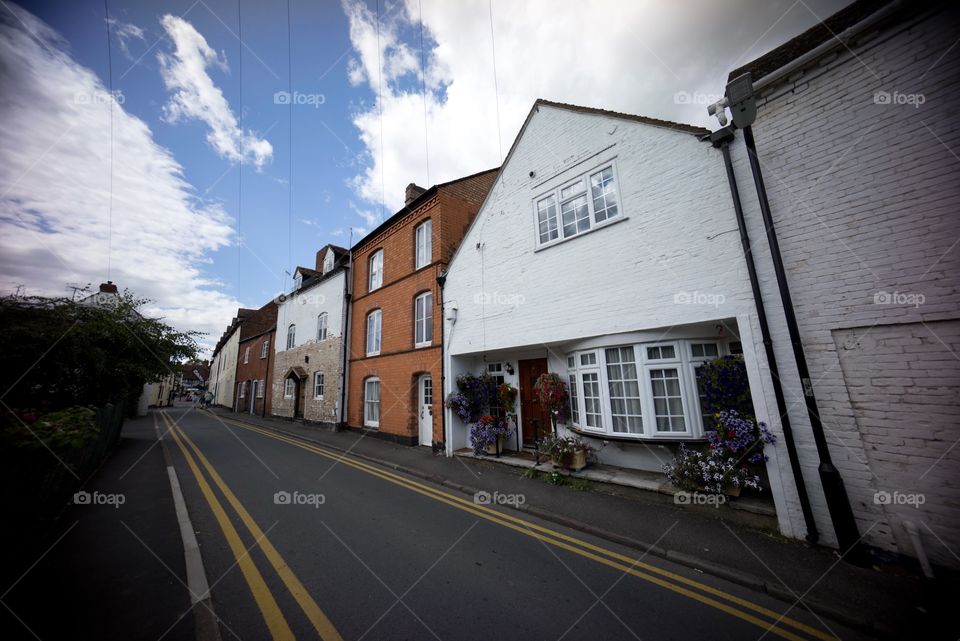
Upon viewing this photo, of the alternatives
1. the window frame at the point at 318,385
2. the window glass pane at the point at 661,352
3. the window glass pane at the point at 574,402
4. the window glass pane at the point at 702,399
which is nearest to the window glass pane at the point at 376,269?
the window frame at the point at 318,385

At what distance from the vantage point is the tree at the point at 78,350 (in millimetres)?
6906

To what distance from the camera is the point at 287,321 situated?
22594 mm

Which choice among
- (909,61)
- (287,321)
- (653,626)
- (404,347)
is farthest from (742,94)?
(287,321)

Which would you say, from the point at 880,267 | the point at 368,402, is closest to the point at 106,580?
the point at 880,267

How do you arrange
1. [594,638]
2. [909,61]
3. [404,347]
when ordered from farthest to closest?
[404,347] → [909,61] → [594,638]

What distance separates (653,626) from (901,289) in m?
5.20

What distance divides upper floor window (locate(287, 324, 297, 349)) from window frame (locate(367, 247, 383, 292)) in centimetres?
884

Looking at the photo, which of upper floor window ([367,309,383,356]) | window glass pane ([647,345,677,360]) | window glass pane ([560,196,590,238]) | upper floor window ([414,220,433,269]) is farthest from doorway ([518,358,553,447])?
upper floor window ([367,309,383,356])

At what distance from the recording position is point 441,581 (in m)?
3.83

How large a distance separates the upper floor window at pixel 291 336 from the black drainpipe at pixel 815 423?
75.1ft

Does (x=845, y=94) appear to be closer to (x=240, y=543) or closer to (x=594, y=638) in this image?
(x=594, y=638)

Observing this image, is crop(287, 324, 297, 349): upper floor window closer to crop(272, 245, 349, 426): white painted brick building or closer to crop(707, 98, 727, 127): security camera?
crop(272, 245, 349, 426): white painted brick building

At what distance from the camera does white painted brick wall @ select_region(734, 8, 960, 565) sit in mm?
4082

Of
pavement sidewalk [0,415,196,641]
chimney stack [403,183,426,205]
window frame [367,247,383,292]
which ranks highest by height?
chimney stack [403,183,426,205]
